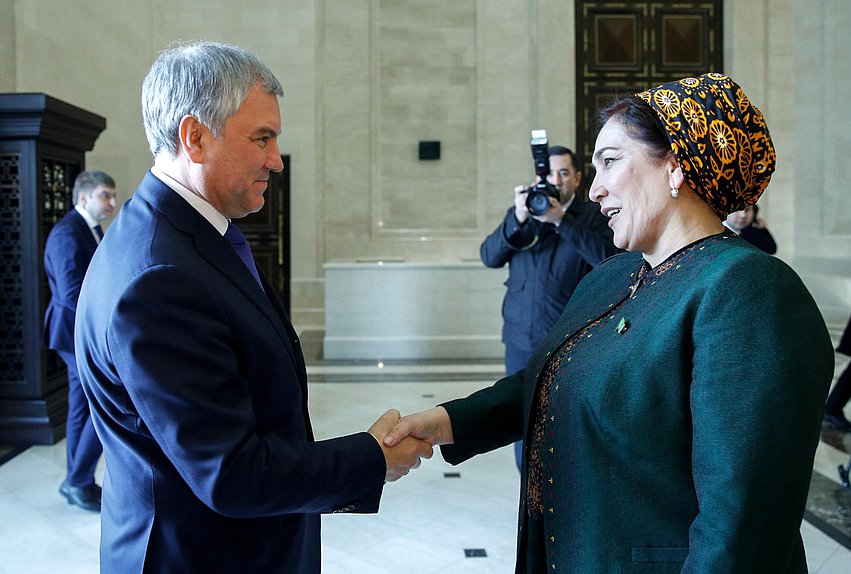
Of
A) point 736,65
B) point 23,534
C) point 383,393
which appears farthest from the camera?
point 736,65

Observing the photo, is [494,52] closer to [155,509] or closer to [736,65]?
[736,65]

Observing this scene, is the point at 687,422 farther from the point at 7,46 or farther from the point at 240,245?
the point at 7,46

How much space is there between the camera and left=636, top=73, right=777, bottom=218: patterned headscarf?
146 cm

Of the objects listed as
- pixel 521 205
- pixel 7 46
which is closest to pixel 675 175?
pixel 521 205

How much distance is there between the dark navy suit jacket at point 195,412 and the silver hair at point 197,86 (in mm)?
141

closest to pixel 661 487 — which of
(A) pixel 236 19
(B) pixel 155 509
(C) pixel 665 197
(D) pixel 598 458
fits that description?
(D) pixel 598 458

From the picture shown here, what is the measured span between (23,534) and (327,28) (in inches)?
374

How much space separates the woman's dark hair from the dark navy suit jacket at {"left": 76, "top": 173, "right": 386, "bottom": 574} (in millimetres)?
806

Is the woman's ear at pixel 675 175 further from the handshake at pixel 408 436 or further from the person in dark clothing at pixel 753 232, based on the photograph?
the person in dark clothing at pixel 753 232

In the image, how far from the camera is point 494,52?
1227 cm

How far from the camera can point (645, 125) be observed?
1.58m

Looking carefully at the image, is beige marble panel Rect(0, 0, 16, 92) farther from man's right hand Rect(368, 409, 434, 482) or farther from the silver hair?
man's right hand Rect(368, 409, 434, 482)

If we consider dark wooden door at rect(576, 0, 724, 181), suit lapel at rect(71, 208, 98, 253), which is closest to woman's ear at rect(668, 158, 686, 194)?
suit lapel at rect(71, 208, 98, 253)

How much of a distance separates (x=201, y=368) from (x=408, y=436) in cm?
63
